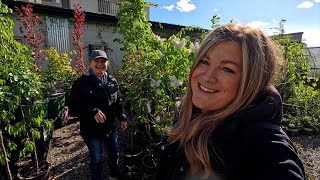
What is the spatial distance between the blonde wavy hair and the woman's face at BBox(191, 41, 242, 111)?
33 mm

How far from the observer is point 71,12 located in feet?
35.4

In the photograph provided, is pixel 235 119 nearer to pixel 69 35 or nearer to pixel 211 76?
A: pixel 211 76

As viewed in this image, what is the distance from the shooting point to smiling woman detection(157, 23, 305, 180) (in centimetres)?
102

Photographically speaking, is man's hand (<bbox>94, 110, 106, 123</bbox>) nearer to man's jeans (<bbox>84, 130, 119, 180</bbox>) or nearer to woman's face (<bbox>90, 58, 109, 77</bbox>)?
man's jeans (<bbox>84, 130, 119, 180</bbox>)

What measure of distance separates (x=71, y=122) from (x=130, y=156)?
12.8ft

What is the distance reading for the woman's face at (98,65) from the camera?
11.9ft

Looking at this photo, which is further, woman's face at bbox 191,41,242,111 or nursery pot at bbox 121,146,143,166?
nursery pot at bbox 121,146,143,166

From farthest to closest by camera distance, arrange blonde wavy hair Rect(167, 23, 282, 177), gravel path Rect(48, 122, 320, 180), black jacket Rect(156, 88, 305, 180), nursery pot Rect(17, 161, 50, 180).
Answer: gravel path Rect(48, 122, 320, 180), nursery pot Rect(17, 161, 50, 180), blonde wavy hair Rect(167, 23, 282, 177), black jacket Rect(156, 88, 305, 180)

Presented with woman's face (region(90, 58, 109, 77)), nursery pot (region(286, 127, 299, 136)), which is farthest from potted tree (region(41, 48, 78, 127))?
nursery pot (region(286, 127, 299, 136))

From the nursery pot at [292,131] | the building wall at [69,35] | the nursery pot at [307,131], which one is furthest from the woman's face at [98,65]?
the building wall at [69,35]

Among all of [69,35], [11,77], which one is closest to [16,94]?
[11,77]

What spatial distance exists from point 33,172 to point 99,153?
119cm

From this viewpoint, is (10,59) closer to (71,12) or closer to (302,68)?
(302,68)

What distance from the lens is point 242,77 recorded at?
4.03 ft
